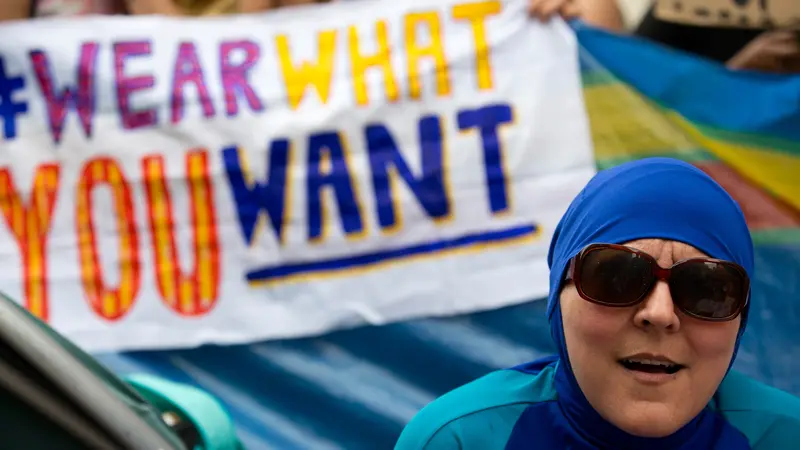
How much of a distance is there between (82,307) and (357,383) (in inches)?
34.5

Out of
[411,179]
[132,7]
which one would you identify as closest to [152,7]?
[132,7]

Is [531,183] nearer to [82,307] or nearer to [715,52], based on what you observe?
[715,52]

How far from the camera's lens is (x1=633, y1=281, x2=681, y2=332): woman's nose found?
135 centimetres

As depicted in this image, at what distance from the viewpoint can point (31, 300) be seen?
3014 mm

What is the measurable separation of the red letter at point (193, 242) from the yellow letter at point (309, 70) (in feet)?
1.11

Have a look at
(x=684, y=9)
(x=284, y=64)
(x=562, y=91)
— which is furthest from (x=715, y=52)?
(x=284, y=64)

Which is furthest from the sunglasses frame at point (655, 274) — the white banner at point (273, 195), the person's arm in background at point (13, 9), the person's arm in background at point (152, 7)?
the person's arm in background at point (13, 9)

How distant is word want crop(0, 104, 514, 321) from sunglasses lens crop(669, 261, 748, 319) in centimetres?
163

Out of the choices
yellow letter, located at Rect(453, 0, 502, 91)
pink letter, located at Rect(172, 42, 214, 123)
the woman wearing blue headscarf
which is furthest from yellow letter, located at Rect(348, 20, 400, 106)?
the woman wearing blue headscarf

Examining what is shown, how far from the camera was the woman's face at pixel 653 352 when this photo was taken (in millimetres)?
1380

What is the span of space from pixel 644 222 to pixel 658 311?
0.46 ft

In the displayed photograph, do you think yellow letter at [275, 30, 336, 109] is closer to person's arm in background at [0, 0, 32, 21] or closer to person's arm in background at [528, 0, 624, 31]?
person's arm in background at [528, 0, 624, 31]

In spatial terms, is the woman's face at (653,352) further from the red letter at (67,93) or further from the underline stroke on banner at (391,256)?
the red letter at (67,93)

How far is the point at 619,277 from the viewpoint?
4.51 ft
